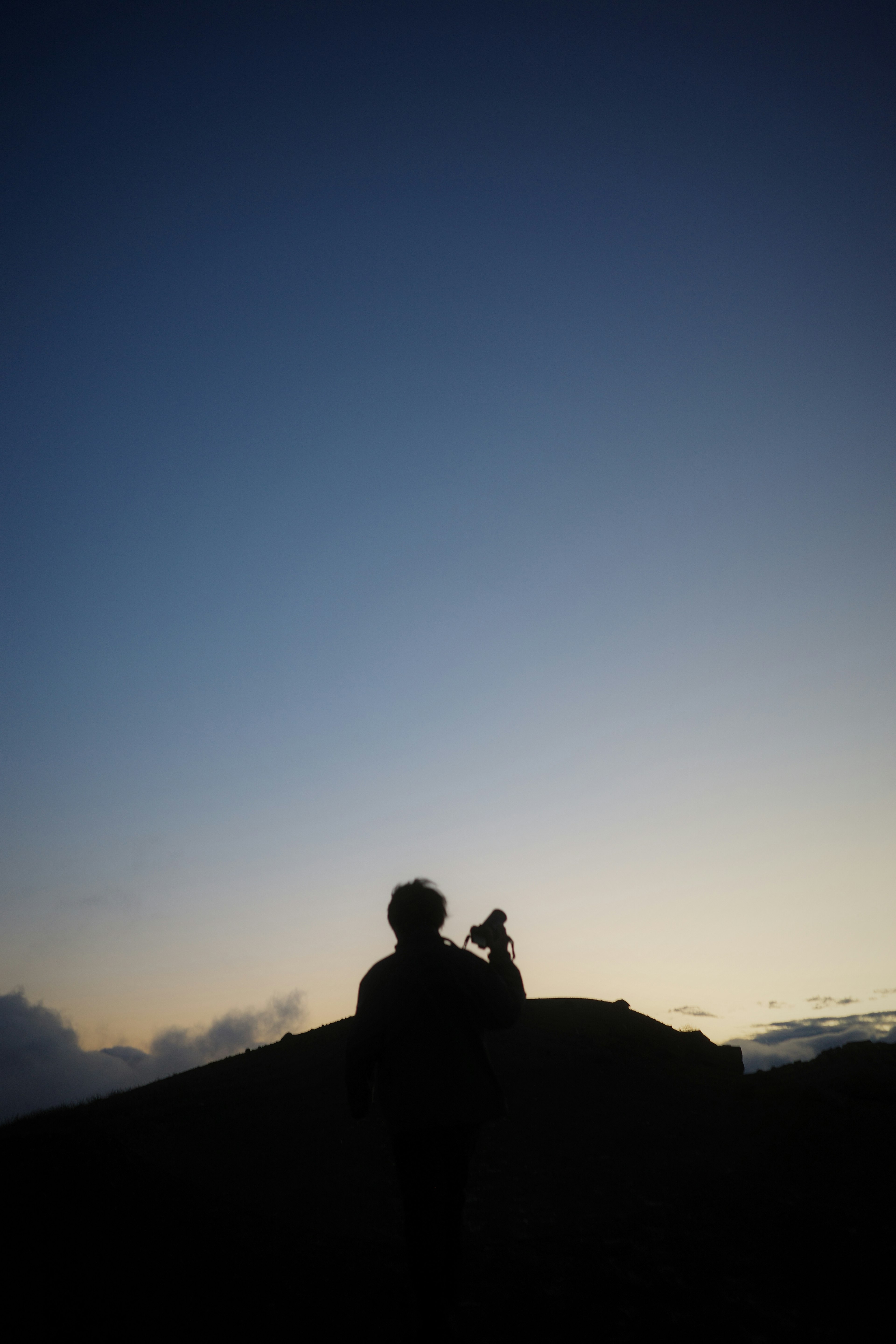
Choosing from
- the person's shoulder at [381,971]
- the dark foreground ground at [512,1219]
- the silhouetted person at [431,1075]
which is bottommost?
the dark foreground ground at [512,1219]

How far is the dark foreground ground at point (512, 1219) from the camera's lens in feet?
15.0

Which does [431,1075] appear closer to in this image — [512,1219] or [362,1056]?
[362,1056]

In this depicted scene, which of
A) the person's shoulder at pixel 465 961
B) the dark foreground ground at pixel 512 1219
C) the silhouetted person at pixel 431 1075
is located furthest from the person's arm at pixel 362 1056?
the dark foreground ground at pixel 512 1219

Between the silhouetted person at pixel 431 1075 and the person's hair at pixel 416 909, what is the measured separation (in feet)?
0.22

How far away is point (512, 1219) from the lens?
7344 millimetres

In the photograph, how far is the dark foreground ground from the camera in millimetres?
4566

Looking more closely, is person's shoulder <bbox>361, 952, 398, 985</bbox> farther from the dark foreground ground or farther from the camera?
the dark foreground ground

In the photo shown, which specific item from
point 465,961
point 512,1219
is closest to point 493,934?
point 465,961

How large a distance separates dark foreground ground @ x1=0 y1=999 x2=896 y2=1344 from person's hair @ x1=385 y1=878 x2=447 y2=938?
2.53 metres

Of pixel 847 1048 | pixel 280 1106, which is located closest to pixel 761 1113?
pixel 280 1106

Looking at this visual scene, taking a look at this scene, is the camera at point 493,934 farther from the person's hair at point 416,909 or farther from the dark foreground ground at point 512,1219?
the dark foreground ground at point 512,1219

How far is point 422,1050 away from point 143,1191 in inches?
181

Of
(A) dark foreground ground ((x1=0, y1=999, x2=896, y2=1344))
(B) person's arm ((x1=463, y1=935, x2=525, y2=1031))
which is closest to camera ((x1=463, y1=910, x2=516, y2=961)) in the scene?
(B) person's arm ((x1=463, y1=935, x2=525, y2=1031))

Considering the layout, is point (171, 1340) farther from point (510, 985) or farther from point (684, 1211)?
point (684, 1211)
